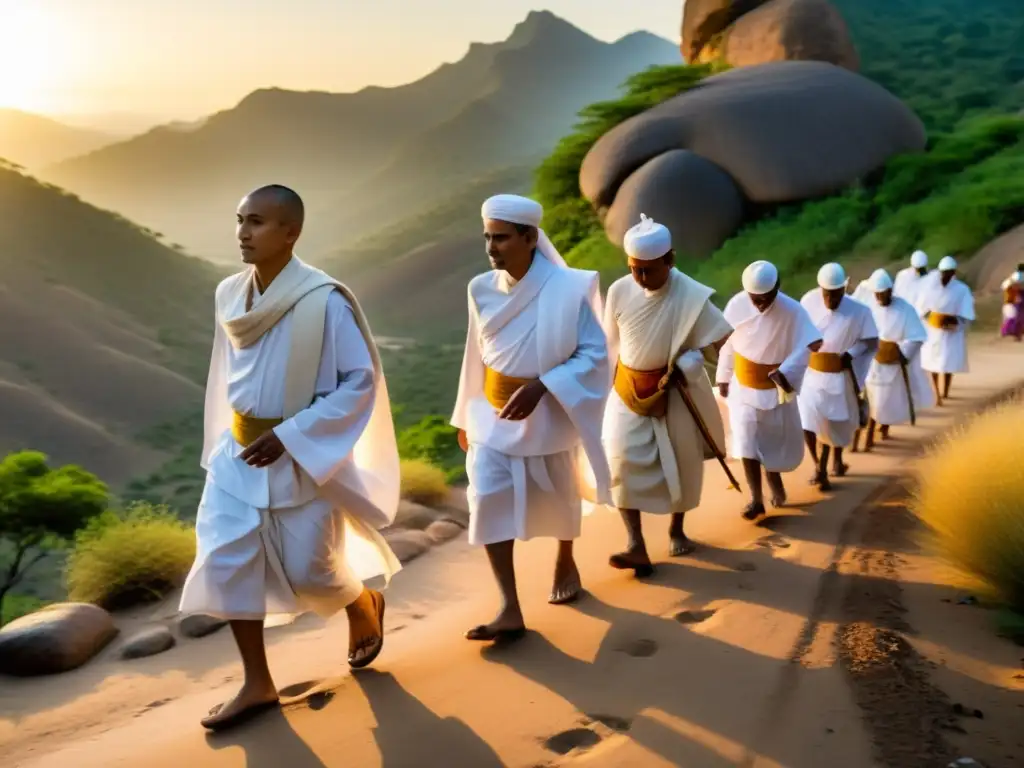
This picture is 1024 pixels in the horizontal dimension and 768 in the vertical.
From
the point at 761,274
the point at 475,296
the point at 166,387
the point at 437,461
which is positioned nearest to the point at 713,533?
the point at 761,274

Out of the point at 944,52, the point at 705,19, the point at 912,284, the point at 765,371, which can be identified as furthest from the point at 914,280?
the point at 944,52

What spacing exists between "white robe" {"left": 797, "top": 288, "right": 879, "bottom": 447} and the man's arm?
14.4ft

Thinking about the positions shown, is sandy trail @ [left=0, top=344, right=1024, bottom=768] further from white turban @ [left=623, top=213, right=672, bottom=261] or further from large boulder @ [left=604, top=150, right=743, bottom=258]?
large boulder @ [left=604, top=150, right=743, bottom=258]

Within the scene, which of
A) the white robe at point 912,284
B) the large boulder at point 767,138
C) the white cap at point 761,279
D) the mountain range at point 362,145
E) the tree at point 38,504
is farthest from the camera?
the mountain range at point 362,145

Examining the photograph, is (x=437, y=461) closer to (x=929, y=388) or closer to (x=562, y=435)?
(x=929, y=388)

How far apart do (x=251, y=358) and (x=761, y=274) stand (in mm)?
3609

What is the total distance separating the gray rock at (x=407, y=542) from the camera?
21.3ft

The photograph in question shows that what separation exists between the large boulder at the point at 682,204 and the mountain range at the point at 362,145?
51386 millimetres

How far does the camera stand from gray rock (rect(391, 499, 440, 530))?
7254 millimetres

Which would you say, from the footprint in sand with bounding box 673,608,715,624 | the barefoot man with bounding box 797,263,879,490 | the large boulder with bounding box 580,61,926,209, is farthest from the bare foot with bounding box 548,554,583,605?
the large boulder with bounding box 580,61,926,209

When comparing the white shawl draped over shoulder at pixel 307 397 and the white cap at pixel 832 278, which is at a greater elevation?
the white cap at pixel 832 278

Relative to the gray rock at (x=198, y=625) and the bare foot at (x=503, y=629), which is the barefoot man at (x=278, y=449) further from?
the gray rock at (x=198, y=625)

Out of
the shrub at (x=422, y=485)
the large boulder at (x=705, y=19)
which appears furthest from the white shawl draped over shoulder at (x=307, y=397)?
the large boulder at (x=705, y=19)

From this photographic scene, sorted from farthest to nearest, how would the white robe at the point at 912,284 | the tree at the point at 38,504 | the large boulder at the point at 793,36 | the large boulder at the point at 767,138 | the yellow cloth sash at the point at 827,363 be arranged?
the large boulder at the point at 793,36, the large boulder at the point at 767,138, the white robe at the point at 912,284, the tree at the point at 38,504, the yellow cloth sash at the point at 827,363
